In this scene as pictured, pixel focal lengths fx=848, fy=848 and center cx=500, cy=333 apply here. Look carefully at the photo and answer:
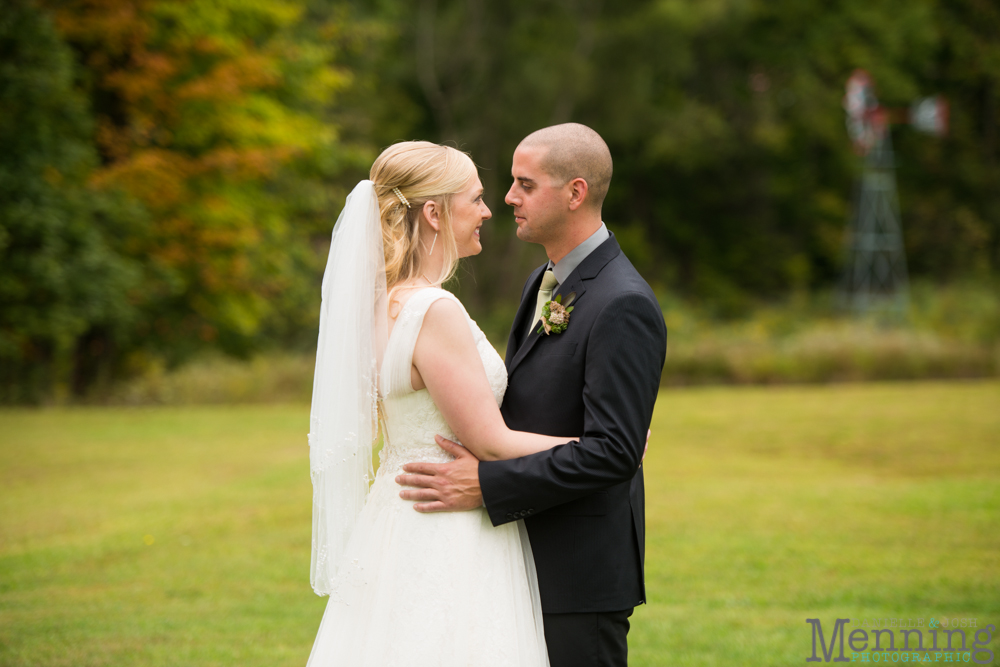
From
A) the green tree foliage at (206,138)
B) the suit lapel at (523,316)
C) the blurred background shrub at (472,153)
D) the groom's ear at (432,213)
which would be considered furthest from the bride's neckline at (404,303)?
the green tree foliage at (206,138)

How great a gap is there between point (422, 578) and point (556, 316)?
1009 millimetres

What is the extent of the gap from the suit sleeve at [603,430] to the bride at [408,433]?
109 millimetres

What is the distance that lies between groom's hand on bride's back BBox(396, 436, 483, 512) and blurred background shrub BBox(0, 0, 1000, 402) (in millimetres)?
9243

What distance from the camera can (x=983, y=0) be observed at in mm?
31344

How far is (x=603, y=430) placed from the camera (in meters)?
2.70

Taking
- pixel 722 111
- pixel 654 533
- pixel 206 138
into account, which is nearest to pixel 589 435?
pixel 654 533

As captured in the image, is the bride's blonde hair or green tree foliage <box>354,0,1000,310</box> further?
green tree foliage <box>354,0,1000,310</box>

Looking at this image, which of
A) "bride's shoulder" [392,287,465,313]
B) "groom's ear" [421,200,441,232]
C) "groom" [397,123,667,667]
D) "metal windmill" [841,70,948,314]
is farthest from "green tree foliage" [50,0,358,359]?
"metal windmill" [841,70,948,314]

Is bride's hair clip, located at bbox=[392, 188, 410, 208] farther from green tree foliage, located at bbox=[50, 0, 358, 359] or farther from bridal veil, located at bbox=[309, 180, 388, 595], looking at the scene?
green tree foliage, located at bbox=[50, 0, 358, 359]

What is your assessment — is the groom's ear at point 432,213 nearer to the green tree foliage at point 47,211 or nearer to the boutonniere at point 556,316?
the boutonniere at point 556,316

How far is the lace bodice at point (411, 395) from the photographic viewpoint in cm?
286

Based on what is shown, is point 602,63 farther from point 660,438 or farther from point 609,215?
point 660,438

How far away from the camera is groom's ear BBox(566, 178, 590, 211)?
2986 millimetres

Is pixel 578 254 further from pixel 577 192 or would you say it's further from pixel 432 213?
pixel 432 213
